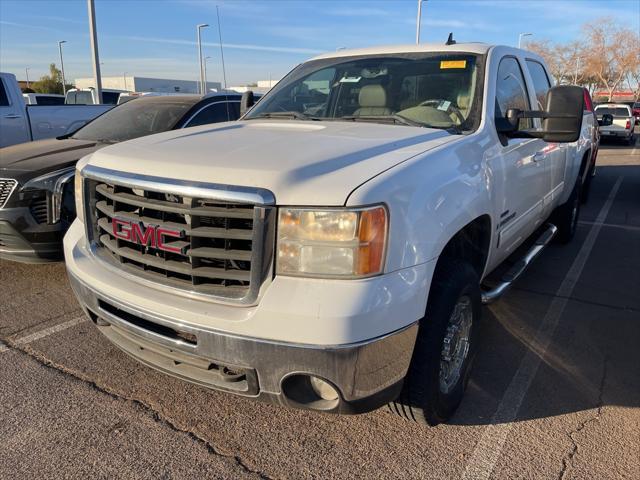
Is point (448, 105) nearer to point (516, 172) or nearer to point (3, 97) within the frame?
point (516, 172)

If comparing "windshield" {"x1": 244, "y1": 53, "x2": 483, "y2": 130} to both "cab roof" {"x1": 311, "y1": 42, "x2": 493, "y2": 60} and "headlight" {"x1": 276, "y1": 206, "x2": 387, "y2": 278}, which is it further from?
"headlight" {"x1": 276, "y1": 206, "x2": 387, "y2": 278}

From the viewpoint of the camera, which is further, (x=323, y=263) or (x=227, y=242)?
(x=227, y=242)

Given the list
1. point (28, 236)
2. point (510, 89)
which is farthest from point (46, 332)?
point (510, 89)

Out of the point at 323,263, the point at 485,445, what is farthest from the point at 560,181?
the point at 323,263

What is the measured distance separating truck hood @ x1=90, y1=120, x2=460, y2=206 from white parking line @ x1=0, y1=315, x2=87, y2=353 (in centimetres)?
162

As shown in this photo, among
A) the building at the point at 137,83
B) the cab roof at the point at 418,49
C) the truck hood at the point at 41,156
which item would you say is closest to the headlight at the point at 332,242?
the cab roof at the point at 418,49

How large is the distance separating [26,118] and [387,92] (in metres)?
7.72

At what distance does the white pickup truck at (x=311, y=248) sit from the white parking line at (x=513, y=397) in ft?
0.81

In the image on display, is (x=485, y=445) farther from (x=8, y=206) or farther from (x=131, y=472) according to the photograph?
(x=8, y=206)

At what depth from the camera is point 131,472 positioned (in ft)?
7.86

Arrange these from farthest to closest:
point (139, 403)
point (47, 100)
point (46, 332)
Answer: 1. point (47, 100)
2. point (46, 332)
3. point (139, 403)

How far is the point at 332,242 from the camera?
204 cm

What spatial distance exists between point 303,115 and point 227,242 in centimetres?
174

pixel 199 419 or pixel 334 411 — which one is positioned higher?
pixel 334 411
